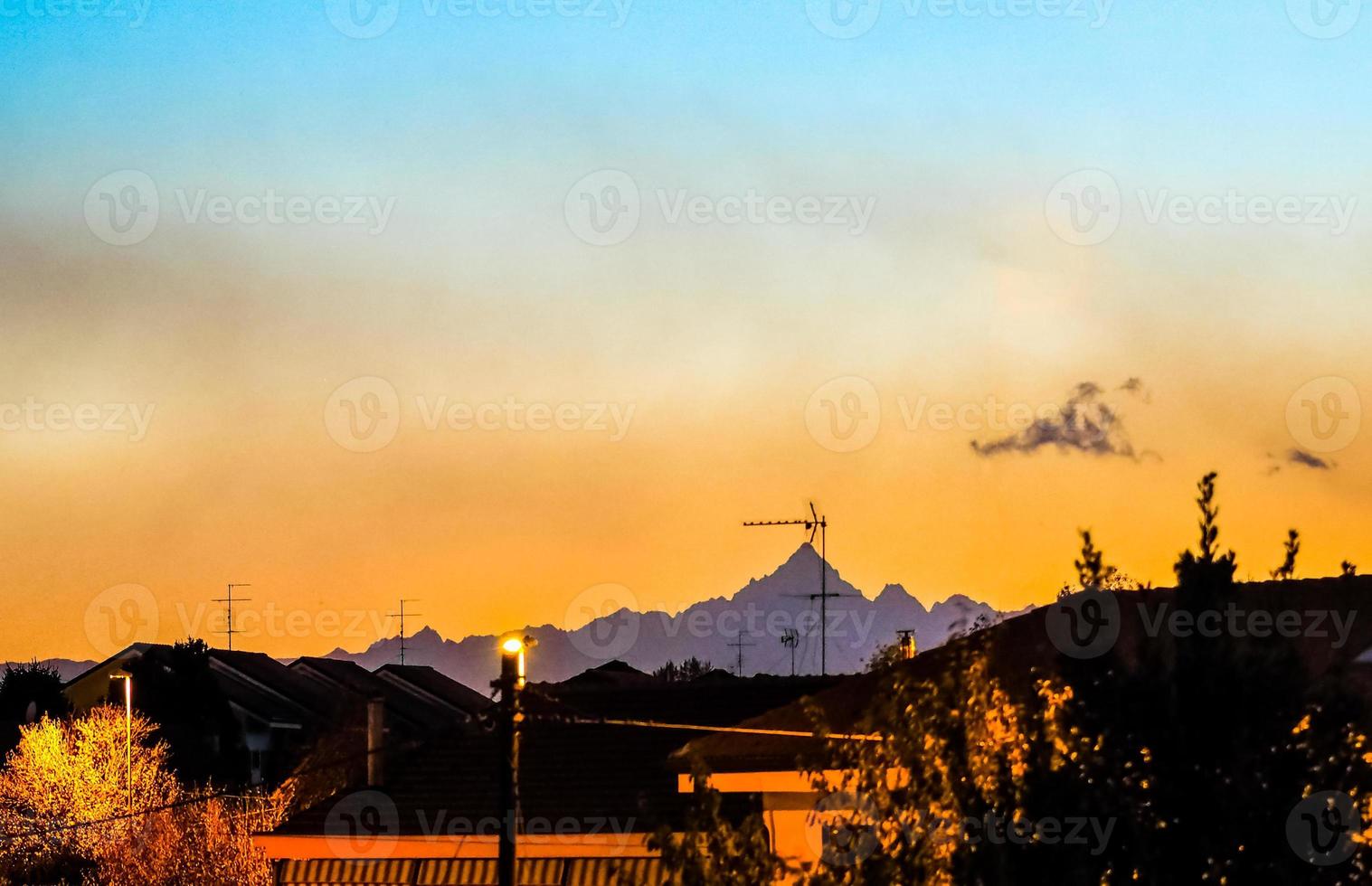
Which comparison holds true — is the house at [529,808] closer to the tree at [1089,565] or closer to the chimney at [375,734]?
the chimney at [375,734]

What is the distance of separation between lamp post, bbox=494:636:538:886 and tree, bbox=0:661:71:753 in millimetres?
74828

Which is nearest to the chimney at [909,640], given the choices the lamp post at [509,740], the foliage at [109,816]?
the lamp post at [509,740]

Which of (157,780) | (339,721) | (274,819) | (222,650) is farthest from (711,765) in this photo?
(222,650)

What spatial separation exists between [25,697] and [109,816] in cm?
5660

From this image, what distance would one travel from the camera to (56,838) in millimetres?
52500

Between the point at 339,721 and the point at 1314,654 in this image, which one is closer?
the point at 1314,654

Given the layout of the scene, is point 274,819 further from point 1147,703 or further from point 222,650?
point 222,650

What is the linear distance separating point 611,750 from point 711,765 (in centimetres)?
938

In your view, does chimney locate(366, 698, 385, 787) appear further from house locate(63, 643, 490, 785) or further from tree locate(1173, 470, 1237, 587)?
house locate(63, 643, 490, 785)

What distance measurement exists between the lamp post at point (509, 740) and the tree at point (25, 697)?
7483 centimetres

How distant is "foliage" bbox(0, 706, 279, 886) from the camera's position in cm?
4316

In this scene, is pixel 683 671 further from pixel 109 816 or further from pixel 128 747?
pixel 109 816

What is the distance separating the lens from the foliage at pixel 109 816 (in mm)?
43156

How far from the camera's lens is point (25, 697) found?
9706 centimetres
